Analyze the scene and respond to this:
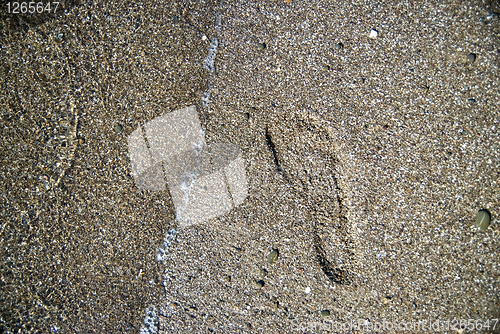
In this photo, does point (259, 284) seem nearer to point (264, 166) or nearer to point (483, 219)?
point (264, 166)

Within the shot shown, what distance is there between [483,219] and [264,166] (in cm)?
122

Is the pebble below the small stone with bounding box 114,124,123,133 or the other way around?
below

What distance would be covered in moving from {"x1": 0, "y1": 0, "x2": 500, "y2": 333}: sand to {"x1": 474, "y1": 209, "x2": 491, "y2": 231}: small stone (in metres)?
0.04

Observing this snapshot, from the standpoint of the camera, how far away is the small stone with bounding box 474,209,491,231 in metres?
1.59

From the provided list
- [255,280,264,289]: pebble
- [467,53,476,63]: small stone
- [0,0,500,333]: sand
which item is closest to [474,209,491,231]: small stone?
[0,0,500,333]: sand

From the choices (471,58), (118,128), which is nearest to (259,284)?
(118,128)

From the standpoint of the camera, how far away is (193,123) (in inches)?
68.8

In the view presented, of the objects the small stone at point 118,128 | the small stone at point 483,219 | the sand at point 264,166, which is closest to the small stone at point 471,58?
the sand at point 264,166

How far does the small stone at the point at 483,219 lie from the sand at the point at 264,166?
0.12ft

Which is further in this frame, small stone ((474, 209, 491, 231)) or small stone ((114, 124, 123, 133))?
small stone ((114, 124, 123, 133))

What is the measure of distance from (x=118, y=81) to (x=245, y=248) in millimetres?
1242

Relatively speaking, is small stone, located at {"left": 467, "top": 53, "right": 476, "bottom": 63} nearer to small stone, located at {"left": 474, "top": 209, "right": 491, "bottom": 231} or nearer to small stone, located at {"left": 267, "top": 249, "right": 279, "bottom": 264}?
small stone, located at {"left": 474, "top": 209, "right": 491, "bottom": 231}

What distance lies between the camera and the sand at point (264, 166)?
1.62 metres

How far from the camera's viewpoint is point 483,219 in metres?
1.59
